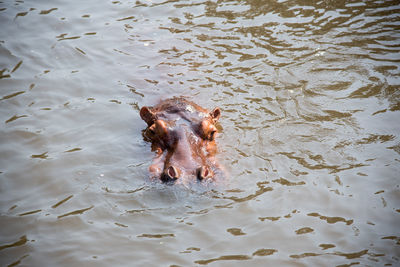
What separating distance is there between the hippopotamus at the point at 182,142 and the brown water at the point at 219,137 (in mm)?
207

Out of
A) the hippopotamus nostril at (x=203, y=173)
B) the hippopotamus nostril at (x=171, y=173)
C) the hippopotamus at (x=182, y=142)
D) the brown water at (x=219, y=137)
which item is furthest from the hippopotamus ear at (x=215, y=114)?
the hippopotamus nostril at (x=171, y=173)

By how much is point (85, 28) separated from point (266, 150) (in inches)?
225

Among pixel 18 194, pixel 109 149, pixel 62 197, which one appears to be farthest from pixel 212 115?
pixel 18 194

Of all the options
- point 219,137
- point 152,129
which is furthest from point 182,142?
point 219,137

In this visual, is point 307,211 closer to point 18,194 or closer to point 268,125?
point 268,125

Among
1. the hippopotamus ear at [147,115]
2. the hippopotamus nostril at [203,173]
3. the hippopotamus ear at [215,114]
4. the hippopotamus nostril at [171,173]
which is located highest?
the hippopotamus ear at [147,115]

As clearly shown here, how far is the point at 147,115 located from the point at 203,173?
1746 mm

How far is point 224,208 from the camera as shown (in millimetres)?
4754

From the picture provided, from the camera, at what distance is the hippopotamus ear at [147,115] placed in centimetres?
596

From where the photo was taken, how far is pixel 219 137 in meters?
6.13

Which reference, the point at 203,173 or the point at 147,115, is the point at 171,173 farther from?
the point at 147,115

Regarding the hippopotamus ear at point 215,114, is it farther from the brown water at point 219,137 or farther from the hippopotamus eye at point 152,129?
the hippopotamus eye at point 152,129

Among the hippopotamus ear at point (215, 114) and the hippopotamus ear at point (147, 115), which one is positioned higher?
the hippopotamus ear at point (147, 115)

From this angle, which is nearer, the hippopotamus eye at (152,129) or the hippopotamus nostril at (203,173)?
the hippopotamus nostril at (203,173)
